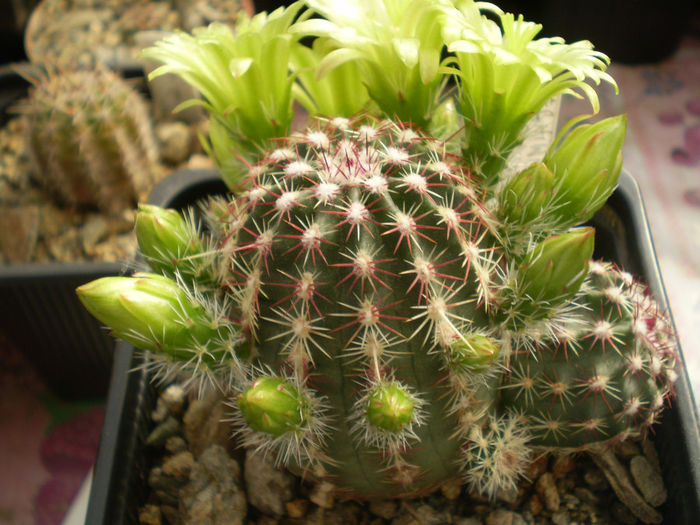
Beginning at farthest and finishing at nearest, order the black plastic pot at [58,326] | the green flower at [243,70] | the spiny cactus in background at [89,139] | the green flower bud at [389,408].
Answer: the spiny cactus in background at [89,139], the black plastic pot at [58,326], the green flower at [243,70], the green flower bud at [389,408]

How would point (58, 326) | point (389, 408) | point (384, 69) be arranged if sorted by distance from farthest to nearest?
point (58, 326) → point (384, 69) → point (389, 408)

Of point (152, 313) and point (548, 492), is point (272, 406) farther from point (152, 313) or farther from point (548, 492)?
point (548, 492)

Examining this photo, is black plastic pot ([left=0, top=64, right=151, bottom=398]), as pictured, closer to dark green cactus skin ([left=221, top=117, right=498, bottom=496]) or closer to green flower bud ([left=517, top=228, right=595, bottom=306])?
dark green cactus skin ([left=221, top=117, right=498, bottom=496])

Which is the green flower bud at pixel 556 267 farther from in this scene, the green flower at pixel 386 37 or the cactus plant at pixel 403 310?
the green flower at pixel 386 37

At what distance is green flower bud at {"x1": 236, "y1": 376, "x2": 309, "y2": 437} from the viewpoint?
43cm

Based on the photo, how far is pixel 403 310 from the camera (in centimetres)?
46

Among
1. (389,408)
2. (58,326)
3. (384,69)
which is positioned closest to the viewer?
(389,408)

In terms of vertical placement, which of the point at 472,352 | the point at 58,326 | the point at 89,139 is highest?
the point at 472,352

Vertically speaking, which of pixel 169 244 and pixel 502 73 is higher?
pixel 502 73

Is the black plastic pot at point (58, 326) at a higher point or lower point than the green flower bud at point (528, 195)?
lower

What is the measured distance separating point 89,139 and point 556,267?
827mm

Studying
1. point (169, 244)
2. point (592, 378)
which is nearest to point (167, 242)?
point (169, 244)

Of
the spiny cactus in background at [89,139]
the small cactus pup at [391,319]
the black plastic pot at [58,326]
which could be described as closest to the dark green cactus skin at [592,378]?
the small cactus pup at [391,319]

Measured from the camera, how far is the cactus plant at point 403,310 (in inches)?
18.0
